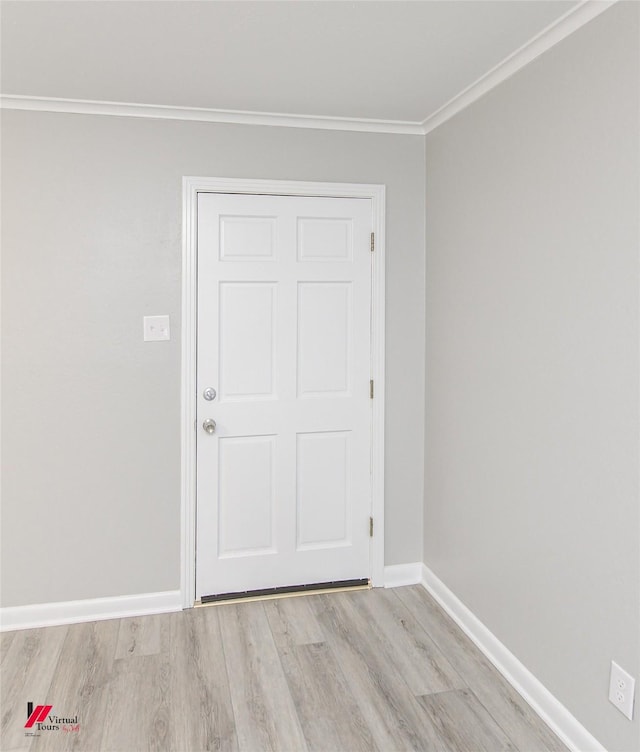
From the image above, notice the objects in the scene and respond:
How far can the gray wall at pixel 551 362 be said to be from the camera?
1.74m

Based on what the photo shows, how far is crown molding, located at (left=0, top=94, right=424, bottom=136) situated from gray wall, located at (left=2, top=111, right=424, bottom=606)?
1.6 inches

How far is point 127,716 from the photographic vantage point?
214 cm

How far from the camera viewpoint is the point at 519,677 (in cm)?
228

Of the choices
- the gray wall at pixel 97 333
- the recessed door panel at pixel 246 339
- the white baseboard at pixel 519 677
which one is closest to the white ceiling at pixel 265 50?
the gray wall at pixel 97 333

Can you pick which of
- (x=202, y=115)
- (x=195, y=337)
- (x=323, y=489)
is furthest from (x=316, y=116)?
(x=323, y=489)

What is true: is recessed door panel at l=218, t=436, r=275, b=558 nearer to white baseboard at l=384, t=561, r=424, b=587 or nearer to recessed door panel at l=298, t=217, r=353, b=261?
white baseboard at l=384, t=561, r=424, b=587

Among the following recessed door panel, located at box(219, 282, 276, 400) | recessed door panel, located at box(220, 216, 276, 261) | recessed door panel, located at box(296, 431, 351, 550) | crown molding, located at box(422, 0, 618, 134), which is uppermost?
crown molding, located at box(422, 0, 618, 134)

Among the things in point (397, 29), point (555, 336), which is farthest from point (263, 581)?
point (397, 29)

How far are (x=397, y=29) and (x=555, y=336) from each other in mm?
1154

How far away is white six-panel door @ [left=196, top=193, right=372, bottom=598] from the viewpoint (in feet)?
9.56

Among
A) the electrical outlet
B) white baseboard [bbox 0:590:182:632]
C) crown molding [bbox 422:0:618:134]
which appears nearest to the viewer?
the electrical outlet

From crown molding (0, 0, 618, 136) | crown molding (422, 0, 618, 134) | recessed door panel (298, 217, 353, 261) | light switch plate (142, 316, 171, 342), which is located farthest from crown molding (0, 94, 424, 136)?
light switch plate (142, 316, 171, 342)

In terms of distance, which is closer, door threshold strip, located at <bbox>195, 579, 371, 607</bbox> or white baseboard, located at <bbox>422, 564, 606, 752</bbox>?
white baseboard, located at <bbox>422, 564, 606, 752</bbox>

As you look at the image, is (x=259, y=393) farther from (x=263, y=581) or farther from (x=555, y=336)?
(x=555, y=336)
